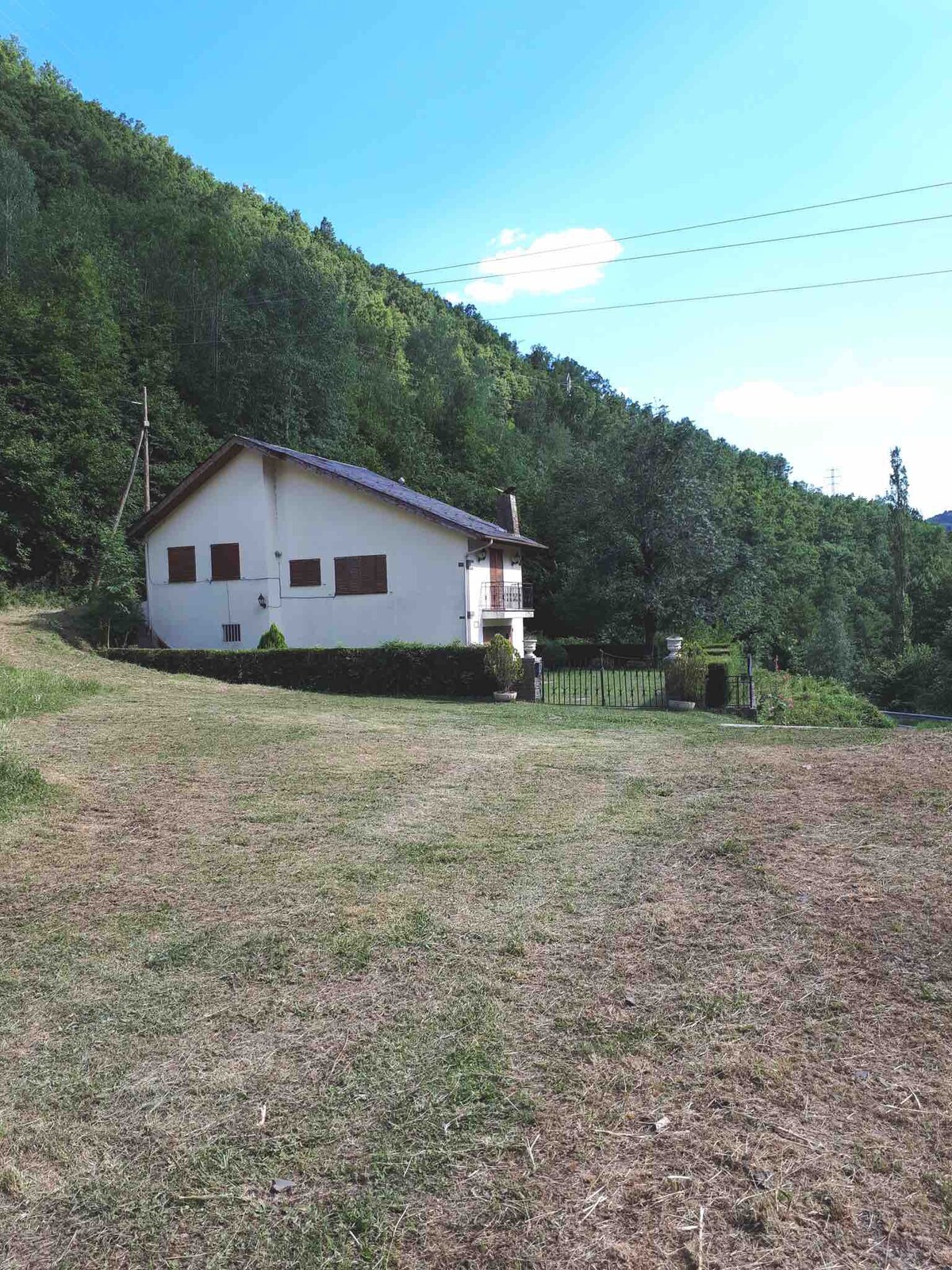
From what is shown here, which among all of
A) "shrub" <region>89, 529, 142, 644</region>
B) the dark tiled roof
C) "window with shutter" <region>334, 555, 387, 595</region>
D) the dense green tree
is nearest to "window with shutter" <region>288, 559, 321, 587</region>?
"window with shutter" <region>334, 555, 387, 595</region>

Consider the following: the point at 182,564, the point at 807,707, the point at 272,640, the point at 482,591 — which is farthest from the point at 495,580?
the point at 807,707

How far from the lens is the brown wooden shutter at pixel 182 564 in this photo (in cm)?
2848

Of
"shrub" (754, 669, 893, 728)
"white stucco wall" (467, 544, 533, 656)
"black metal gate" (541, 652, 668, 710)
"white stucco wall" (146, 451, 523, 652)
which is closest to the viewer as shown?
"shrub" (754, 669, 893, 728)

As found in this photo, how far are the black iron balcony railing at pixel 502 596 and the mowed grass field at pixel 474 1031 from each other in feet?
64.9

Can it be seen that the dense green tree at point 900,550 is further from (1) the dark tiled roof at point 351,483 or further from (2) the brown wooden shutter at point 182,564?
(2) the brown wooden shutter at point 182,564

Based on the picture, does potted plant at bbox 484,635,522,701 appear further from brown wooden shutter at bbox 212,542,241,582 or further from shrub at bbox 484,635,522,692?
brown wooden shutter at bbox 212,542,241,582

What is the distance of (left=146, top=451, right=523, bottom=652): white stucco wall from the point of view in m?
25.8

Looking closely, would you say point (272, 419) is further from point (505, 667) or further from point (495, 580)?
point (505, 667)

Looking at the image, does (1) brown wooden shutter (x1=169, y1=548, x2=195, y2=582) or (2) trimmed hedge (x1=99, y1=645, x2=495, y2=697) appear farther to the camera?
(1) brown wooden shutter (x1=169, y1=548, x2=195, y2=582)

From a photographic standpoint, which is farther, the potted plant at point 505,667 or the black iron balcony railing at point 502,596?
the black iron balcony railing at point 502,596

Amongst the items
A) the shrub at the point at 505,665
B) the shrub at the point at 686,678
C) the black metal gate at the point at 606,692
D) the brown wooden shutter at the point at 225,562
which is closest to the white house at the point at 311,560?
the brown wooden shutter at the point at 225,562

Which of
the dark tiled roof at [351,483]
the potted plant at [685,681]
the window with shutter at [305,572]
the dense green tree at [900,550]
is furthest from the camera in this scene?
the dense green tree at [900,550]

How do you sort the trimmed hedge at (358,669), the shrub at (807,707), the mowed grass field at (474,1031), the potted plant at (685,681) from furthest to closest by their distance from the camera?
the trimmed hedge at (358,669) → the potted plant at (685,681) → the shrub at (807,707) → the mowed grass field at (474,1031)

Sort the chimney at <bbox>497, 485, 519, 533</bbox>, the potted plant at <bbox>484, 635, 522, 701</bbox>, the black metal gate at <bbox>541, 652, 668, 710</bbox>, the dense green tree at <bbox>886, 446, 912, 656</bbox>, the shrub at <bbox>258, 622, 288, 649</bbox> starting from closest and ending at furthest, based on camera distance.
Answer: the black metal gate at <bbox>541, 652, 668, 710</bbox> → the potted plant at <bbox>484, 635, 522, 701</bbox> → the shrub at <bbox>258, 622, 288, 649</bbox> → the chimney at <bbox>497, 485, 519, 533</bbox> → the dense green tree at <bbox>886, 446, 912, 656</bbox>
